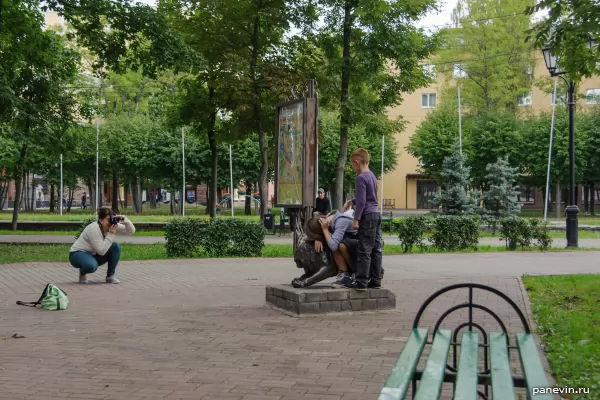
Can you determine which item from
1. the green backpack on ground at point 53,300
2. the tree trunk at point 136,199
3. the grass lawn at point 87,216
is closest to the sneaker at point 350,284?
the green backpack on ground at point 53,300

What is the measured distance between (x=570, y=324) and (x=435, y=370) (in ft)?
14.8

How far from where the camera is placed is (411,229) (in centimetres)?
1941

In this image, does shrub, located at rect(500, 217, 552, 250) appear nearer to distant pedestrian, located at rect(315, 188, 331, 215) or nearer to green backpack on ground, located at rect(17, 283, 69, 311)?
distant pedestrian, located at rect(315, 188, 331, 215)

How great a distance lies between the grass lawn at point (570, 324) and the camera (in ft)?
18.9

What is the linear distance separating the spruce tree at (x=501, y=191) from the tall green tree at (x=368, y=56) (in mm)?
9317

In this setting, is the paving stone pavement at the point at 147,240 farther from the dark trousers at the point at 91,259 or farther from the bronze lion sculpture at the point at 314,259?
the bronze lion sculpture at the point at 314,259

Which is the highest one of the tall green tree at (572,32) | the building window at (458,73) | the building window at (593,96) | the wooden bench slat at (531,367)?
the building window at (458,73)

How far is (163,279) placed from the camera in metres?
13.3

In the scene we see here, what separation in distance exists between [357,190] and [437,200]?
80.9 ft

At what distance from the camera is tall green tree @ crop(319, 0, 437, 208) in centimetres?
2380

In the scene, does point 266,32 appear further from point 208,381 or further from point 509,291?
point 208,381

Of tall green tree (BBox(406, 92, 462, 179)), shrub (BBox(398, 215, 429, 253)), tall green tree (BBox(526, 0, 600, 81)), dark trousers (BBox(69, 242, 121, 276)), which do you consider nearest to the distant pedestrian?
shrub (BBox(398, 215, 429, 253))

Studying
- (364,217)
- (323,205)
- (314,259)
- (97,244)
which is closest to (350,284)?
(314,259)

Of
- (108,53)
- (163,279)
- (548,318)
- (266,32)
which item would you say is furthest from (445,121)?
(548,318)
